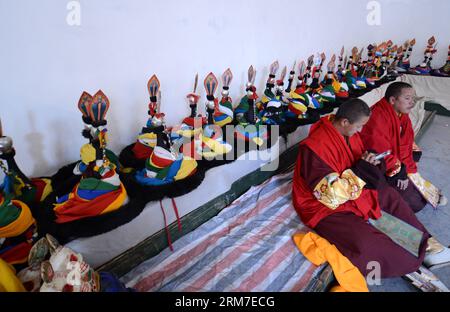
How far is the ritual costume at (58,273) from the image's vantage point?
2.47 feet

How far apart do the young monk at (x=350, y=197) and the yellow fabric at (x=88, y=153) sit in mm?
1038

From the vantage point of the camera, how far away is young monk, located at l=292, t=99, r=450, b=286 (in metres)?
1.30

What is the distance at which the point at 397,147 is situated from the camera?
6.37ft

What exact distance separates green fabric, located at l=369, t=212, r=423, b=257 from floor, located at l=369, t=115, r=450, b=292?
0.18 metres

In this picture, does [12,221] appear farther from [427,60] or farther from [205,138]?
[427,60]

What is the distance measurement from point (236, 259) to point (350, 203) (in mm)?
688

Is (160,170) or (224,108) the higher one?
(224,108)

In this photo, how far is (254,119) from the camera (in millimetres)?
1933

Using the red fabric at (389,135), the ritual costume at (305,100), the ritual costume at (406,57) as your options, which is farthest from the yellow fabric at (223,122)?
the ritual costume at (406,57)

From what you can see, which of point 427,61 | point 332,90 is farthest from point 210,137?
point 427,61

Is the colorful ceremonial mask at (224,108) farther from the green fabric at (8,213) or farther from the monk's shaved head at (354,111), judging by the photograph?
the green fabric at (8,213)

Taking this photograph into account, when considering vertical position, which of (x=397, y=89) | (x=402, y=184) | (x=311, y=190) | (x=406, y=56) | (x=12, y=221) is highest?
(x=406, y=56)

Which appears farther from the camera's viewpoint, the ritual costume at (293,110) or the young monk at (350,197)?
the ritual costume at (293,110)
